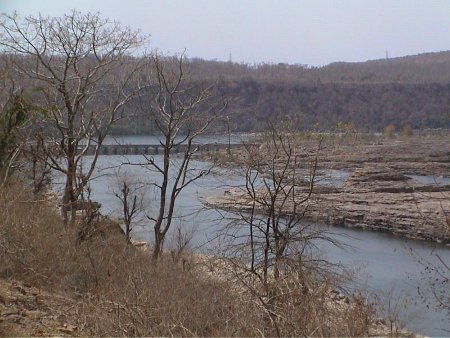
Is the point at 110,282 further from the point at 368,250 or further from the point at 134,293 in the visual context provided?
the point at 368,250

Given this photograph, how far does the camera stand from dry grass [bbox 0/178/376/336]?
5.90 metres

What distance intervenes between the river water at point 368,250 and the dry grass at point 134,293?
2046 mm

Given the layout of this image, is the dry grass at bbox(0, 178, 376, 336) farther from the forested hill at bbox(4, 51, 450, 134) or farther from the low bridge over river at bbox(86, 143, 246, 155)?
the forested hill at bbox(4, 51, 450, 134)

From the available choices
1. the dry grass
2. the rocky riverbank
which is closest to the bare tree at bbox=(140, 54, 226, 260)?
the rocky riverbank

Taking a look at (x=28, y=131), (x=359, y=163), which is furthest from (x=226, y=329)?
(x=359, y=163)

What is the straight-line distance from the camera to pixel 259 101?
3152 centimetres

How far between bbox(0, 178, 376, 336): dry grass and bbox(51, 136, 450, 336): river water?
205cm

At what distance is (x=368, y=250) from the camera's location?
65.0 feet

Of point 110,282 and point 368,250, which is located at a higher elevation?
point 110,282

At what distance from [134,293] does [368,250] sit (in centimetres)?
1417

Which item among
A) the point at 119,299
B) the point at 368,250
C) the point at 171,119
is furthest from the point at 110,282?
the point at 368,250

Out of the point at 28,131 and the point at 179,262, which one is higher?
the point at 28,131

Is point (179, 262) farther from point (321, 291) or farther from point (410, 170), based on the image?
point (410, 170)

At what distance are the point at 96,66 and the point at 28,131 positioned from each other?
1.83 metres
